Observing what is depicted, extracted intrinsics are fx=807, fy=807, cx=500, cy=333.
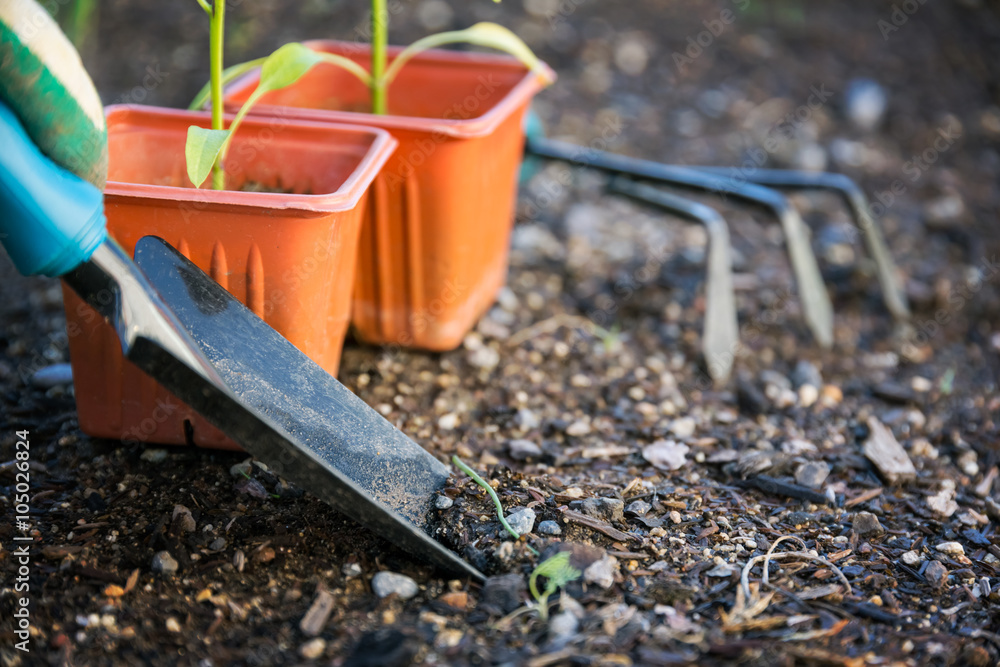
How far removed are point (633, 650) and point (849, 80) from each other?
9.39ft

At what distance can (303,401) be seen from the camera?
4.02 ft

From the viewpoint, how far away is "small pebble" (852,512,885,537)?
1.29 meters

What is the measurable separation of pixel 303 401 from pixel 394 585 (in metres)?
0.31

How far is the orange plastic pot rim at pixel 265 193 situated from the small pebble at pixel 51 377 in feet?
1.75

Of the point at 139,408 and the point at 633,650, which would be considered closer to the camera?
the point at 633,650

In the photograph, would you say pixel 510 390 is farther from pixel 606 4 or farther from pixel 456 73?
pixel 606 4

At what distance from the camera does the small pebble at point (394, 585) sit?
1.09 m

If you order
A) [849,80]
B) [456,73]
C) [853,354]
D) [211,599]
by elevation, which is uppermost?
[456,73]

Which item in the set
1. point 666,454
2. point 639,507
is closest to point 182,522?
point 639,507

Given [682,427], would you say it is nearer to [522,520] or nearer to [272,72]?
[522,520]

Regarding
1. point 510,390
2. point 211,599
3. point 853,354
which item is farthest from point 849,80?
point 211,599

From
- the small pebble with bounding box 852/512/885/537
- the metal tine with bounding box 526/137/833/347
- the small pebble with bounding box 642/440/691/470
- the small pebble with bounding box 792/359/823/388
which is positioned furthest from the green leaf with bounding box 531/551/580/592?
the metal tine with bounding box 526/137/833/347

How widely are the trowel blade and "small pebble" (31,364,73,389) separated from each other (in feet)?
1.73

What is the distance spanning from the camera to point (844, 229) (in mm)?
2451
